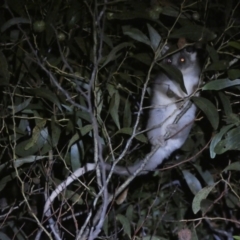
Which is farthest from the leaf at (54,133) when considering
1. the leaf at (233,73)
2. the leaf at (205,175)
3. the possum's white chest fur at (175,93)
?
the leaf at (205,175)

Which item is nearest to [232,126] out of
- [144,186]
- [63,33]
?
[63,33]

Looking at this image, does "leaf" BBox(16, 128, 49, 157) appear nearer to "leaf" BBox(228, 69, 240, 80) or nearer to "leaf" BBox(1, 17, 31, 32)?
"leaf" BBox(1, 17, 31, 32)

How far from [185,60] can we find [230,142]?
3.09 ft

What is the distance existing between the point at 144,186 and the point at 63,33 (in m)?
1.33

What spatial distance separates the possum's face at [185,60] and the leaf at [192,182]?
63cm

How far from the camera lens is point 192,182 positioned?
339 cm

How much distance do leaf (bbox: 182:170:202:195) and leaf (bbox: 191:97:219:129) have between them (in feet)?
2.54

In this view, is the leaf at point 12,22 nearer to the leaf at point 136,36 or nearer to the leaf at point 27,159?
the leaf at point 136,36

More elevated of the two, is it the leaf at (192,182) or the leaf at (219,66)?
the leaf at (219,66)

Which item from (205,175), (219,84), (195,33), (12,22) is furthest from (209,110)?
(12,22)

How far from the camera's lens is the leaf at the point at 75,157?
2.89 metres

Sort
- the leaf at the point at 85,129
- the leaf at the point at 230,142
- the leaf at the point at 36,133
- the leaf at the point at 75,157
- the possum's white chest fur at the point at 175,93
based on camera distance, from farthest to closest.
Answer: the possum's white chest fur at the point at 175,93
the leaf at the point at 75,157
the leaf at the point at 36,133
the leaf at the point at 85,129
the leaf at the point at 230,142

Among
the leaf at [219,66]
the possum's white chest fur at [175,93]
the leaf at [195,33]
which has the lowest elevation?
the possum's white chest fur at [175,93]

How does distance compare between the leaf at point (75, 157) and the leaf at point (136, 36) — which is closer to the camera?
the leaf at point (136, 36)
